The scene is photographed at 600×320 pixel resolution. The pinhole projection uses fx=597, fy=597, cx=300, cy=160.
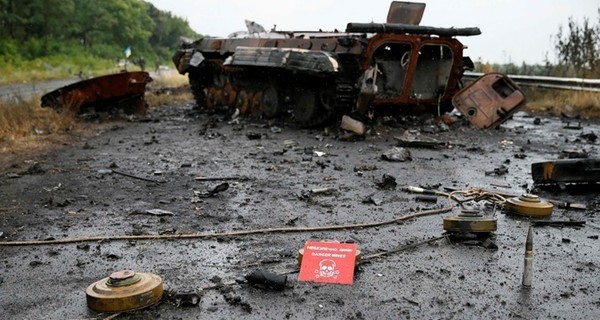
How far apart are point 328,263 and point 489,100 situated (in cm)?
897

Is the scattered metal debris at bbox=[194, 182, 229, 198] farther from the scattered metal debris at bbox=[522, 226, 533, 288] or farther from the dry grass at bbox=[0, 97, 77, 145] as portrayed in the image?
the dry grass at bbox=[0, 97, 77, 145]

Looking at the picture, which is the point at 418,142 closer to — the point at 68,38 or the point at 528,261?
the point at 528,261

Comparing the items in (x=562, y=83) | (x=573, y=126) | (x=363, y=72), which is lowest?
(x=573, y=126)

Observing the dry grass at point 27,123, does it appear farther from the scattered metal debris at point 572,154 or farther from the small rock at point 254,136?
the scattered metal debris at point 572,154

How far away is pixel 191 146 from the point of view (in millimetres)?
9930

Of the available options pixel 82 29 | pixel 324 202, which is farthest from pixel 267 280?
pixel 82 29

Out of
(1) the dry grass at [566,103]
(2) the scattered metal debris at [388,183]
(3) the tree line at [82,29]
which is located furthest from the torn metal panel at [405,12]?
(3) the tree line at [82,29]

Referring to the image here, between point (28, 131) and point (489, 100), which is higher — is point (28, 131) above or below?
below

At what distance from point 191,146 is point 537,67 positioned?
15704mm

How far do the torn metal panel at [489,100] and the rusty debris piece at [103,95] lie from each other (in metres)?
7.11

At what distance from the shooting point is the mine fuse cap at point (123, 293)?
3453mm

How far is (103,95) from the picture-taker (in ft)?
43.0

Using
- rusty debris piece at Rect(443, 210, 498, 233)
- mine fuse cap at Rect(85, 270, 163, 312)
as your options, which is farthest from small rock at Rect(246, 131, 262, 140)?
mine fuse cap at Rect(85, 270, 163, 312)

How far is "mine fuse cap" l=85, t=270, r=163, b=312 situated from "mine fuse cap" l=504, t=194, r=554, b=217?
11.3ft
